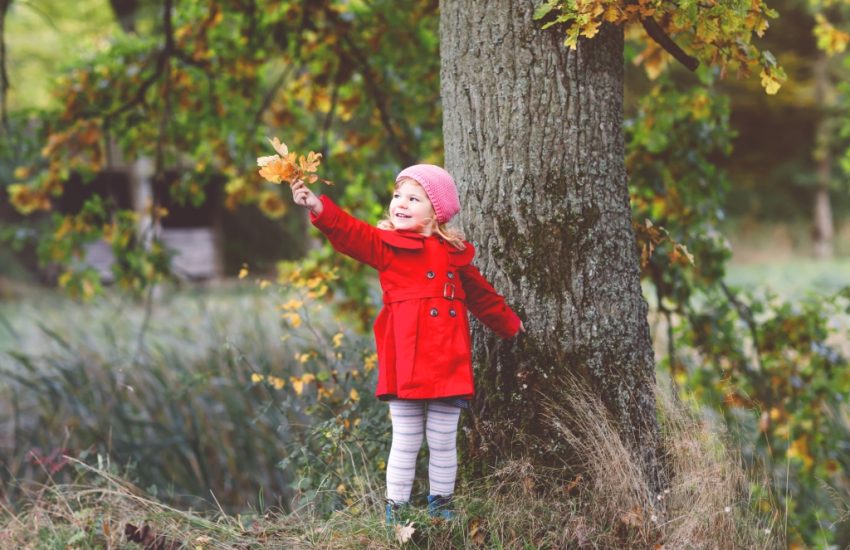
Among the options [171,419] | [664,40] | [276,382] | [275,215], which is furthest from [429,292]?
[275,215]

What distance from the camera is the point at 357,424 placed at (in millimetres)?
3070

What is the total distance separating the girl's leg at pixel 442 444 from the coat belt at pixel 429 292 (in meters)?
0.35

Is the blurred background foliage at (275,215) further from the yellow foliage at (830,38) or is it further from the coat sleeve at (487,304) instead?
the coat sleeve at (487,304)

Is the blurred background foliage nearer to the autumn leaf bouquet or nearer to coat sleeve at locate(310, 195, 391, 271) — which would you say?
coat sleeve at locate(310, 195, 391, 271)

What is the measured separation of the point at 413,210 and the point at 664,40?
1048 millimetres

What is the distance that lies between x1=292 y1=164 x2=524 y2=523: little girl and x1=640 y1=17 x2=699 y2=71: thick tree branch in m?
0.86

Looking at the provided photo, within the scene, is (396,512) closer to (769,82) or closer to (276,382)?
(276,382)

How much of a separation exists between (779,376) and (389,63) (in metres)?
2.89

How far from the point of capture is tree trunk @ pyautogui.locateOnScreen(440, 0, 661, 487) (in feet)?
9.20

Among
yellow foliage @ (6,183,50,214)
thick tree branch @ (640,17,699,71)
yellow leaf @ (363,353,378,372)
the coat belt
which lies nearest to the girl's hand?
the coat belt

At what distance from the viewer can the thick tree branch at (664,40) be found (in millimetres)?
2834

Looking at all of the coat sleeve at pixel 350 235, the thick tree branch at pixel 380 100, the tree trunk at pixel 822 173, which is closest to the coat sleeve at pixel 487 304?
the coat sleeve at pixel 350 235

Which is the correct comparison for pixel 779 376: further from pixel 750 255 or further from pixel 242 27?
pixel 750 255

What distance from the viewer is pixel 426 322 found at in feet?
8.71
